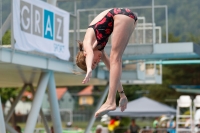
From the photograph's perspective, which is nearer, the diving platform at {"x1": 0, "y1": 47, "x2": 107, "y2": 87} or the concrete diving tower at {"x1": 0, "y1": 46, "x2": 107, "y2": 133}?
the diving platform at {"x1": 0, "y1": 47, "x2": 107, "y2": 87}

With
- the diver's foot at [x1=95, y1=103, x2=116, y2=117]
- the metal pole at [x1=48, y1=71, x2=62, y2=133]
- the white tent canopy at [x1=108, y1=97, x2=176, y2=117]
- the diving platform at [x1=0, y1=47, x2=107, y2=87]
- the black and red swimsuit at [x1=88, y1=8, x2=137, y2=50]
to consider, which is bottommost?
the white tent canopy at [x1=108, y1=97, x2=176, y2=117]

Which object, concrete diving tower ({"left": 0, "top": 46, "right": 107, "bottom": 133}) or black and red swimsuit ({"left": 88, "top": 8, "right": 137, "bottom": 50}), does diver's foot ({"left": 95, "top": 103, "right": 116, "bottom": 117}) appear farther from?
concrete diving tower ({"left": 0, "top": 46, "right": 107, "bottom": 133})

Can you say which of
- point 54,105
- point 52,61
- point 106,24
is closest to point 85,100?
point 54,105

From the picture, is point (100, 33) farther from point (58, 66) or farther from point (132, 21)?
point (58, 66)

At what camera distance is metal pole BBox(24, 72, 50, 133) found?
14620 millimetres

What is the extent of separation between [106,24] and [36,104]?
9.36 metres

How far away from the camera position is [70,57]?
15.7 m

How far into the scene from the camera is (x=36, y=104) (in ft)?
49.6

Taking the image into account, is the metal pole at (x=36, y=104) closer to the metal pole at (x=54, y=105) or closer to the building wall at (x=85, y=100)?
the metal pole at (x=54, y=105)

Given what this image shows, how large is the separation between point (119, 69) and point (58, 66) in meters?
9.10

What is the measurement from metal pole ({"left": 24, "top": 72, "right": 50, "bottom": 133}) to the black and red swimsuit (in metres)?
8.83

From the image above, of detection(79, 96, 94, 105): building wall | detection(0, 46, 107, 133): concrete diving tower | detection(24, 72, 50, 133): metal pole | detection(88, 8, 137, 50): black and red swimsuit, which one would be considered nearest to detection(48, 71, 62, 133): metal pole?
detection(0, 46, 107, 133): concrete diving tower

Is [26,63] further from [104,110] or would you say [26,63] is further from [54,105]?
[104,110]

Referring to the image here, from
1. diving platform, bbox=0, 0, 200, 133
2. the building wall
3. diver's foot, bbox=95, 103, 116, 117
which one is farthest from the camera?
the building wall
